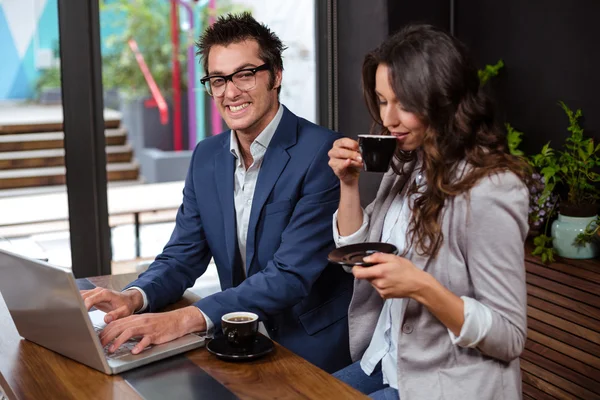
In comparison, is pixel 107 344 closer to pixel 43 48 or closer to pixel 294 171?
pixel 294 171

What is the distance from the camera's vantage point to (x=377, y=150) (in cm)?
180

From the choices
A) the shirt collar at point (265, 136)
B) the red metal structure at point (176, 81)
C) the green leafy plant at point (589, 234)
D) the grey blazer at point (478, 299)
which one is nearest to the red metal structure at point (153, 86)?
the red metal structure at point (176, 81)

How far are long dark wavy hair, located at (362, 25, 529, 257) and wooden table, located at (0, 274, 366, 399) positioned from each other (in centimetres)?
39

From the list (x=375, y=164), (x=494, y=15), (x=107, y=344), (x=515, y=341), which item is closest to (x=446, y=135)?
(x=375, y=164)

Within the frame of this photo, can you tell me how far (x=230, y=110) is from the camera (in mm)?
2354

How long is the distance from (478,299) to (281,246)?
642mm

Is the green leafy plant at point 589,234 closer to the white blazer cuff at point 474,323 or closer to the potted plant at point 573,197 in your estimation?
the potted plant at point 573,197

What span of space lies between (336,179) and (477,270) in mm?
660

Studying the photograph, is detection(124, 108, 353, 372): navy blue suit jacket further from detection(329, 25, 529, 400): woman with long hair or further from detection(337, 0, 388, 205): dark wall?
detection(337, 0, 388, 205): dark wall

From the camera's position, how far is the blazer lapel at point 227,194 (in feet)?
7.75

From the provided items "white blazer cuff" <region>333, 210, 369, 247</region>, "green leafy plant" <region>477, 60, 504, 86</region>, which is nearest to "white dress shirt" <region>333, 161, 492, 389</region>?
"white blazer cuff" <region>333, 210, 369, 247</region>

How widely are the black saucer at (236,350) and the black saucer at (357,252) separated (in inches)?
11.1

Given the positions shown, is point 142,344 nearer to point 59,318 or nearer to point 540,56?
point 59,318

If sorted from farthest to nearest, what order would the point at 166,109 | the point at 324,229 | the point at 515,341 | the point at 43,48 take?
the point at 166,109 < the point at 43,48 < the point at 324,229 < the point at 515,341
